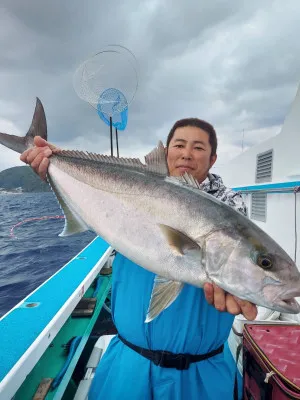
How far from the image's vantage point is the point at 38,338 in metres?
3.03

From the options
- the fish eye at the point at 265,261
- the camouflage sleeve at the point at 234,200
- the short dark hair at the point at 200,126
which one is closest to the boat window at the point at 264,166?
the short dark hair at the point at 200,126

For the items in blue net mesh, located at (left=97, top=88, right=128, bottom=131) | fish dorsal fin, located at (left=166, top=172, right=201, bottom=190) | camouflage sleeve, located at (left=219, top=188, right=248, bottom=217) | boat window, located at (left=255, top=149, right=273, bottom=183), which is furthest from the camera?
boat window, located at (left=255, top=149, right=273, bottom=183)

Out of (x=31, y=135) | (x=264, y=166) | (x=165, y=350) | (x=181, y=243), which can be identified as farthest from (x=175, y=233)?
(x=264, y=166)

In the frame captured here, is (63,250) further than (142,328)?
Yes

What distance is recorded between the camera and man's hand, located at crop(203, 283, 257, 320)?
203 cm

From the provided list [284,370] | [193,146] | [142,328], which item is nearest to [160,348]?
[142,328]

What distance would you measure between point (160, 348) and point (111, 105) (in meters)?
4.79

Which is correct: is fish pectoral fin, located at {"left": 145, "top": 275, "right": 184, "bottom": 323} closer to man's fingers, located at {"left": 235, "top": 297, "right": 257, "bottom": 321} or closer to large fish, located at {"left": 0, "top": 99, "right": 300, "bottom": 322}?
large fish, located at {"left": 0, "top": 99, "right": 300, "bottom": 322}

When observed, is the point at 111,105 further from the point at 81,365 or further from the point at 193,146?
the point at 81,365

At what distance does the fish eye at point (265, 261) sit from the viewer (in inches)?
76.2

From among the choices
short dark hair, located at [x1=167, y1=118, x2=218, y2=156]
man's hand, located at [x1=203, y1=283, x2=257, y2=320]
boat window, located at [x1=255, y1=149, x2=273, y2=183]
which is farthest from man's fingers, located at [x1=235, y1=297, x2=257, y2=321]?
boat window, located at [x1=255, y1=149, x2=273, y2=183]

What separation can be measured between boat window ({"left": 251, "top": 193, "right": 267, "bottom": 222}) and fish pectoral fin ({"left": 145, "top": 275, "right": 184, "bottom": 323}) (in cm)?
979

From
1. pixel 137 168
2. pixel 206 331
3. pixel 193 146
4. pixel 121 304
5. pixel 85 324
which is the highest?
pixel 193 146

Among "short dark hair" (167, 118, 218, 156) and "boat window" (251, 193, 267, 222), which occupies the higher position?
"short dark hair" (167, 118, 218, 156)
